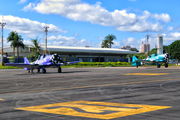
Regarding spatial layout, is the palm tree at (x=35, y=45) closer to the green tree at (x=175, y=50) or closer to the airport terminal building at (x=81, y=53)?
the airport terminal building at (x=81, y=53)

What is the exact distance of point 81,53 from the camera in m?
102

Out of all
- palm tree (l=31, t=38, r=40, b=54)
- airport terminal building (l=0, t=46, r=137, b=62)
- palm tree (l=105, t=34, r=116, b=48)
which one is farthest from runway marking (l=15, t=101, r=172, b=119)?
palm tree (l=105, t=34, r=116, b=48)

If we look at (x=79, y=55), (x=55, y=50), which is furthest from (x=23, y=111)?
(x=79, y=55)

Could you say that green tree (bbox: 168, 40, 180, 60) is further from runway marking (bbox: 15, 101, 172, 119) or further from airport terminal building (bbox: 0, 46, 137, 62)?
runway marking (bbox: 15, 101, 172, 119)

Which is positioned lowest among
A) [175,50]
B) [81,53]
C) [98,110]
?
[98,110]

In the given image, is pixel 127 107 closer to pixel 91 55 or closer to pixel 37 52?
pixel 37 52

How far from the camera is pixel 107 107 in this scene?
24.5 feet

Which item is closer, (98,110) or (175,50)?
(98,110)

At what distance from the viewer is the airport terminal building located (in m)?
90.5

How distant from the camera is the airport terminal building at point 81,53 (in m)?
90.5

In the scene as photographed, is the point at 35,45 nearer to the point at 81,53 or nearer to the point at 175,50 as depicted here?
the point at 81,53

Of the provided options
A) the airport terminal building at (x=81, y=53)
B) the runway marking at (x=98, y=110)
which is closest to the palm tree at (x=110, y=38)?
the airport terminal building at (x=81, y=53)

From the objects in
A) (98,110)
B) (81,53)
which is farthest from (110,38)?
(98,110)

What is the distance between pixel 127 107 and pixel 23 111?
3557mm
